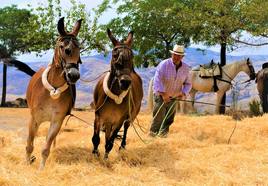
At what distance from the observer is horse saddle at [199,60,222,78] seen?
1772 centimetres

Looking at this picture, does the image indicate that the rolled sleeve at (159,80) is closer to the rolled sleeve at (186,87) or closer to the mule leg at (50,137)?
the rolled sleeve at (186,87)

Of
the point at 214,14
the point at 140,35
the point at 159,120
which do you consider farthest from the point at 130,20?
the point at 159,120

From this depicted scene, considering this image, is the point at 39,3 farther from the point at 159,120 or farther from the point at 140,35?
the point at 159,120

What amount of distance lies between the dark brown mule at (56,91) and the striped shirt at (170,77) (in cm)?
230

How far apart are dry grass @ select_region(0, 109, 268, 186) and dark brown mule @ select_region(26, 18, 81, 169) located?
52 centimetres

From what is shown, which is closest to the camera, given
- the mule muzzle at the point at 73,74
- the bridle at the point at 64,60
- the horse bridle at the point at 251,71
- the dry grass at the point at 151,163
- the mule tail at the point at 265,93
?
the dry grass at the point at 151,163

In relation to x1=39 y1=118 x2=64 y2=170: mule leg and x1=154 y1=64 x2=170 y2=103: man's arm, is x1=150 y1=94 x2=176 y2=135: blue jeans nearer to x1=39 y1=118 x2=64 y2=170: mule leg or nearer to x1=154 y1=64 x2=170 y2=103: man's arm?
x1=154 y1=64 x2=170 y2=103: man's arm

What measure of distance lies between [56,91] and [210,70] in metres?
12.0

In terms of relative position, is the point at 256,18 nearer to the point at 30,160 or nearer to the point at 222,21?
the point at 222,21

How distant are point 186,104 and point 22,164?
11.0 m

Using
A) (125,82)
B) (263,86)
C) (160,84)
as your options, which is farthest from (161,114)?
(263,86)

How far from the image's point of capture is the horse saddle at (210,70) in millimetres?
17719

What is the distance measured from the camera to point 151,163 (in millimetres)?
7168

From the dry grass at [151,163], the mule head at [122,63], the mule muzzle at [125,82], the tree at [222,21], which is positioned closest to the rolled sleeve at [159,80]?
the dry grass at [151,163]
